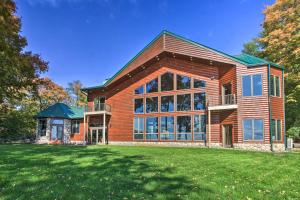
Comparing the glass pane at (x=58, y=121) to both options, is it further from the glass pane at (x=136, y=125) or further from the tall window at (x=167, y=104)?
the tall window at (x=167, y=104)

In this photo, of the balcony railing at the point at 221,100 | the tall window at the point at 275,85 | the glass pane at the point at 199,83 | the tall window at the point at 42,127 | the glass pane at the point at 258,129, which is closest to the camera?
the glass pane at the point at 258,129

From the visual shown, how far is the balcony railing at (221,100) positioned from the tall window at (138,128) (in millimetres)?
6687

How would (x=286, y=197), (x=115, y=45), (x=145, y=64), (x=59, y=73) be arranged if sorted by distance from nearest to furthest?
(x=286, y=197)
(x=145, y=64)
(x=115, y=45)
(x=59, y=73)

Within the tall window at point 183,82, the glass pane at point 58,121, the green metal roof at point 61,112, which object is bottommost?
the glass pane at point 58,121

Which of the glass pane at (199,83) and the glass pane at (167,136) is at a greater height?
the glass pane at (199,83)

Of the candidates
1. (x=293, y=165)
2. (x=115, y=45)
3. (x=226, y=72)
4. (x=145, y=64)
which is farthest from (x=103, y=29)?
(x=293, y=165)

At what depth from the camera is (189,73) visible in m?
22.3

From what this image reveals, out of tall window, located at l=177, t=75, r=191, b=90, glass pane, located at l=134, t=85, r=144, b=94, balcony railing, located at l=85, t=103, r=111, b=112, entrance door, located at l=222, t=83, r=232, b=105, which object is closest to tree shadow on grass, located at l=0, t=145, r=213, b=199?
entrance door, located at l=222, t=83, r=232, b=105

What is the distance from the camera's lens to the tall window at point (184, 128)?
21734 millimetres

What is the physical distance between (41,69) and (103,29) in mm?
12095

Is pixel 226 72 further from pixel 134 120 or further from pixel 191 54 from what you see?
pixel 134 120

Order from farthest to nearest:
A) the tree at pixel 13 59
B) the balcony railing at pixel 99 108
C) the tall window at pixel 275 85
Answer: the balcony railing at pixel 99 108
the tall window at pixel 275 85
the tree at pixel 13 59

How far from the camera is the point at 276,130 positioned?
18344 mm

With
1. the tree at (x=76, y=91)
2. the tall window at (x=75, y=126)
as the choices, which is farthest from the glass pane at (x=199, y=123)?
the tree at (x=76, y=91)
